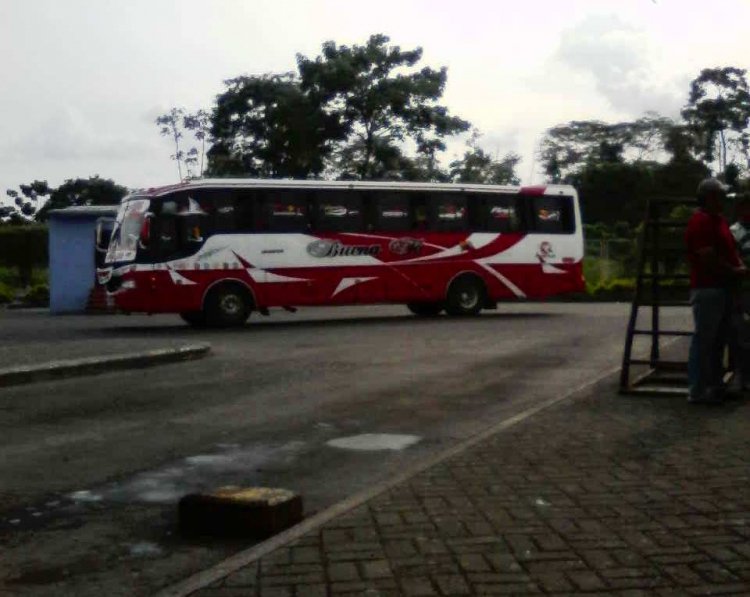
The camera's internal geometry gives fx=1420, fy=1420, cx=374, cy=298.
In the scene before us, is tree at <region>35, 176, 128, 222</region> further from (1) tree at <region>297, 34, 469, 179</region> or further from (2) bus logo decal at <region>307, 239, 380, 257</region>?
(2) bus logo decal at <region>307, 239, 380, 257</region>

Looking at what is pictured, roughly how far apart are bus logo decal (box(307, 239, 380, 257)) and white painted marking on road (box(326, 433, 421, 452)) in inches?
690

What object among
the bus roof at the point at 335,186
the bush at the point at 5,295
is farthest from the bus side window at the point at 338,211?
the bush at the point at 5,295

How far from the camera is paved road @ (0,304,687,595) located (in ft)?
21.6

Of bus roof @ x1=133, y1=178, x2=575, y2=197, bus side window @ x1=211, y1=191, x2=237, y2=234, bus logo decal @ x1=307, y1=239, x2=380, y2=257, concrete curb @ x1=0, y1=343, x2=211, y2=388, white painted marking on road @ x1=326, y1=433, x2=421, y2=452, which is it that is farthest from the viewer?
bus logo decal @ x1=307, y1=239, x2=380, y2=257

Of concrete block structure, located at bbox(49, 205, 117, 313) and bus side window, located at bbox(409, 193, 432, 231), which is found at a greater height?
bus side window, located at bbox(409, 193, 432, 231)

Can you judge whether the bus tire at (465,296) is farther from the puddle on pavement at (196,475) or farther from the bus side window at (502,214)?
the puddle on pavement at (196,475)

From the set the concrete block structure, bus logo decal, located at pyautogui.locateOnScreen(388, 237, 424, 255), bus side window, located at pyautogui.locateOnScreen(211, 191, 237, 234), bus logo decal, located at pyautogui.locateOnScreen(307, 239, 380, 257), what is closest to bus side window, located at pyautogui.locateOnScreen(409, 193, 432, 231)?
bus logo decal, located at pyautogui.locateOnScreen(388, 237, 424, 255)

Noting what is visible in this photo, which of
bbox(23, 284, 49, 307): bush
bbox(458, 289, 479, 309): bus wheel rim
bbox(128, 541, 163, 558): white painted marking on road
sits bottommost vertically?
bbox(23, 284, 49, 307): bush

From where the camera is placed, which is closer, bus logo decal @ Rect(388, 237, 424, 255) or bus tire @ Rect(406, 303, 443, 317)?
bus logo decal @ Rect(388, 237, 424, 255)

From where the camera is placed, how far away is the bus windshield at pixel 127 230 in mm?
26281

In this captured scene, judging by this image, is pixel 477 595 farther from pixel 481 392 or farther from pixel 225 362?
pixel 225 362

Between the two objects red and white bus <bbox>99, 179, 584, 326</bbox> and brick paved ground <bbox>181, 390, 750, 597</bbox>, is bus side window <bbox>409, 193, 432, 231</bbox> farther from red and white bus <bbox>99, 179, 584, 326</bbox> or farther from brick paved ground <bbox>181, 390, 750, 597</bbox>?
brick paved ground <bbox>181, 390, 750, 597</bbox>

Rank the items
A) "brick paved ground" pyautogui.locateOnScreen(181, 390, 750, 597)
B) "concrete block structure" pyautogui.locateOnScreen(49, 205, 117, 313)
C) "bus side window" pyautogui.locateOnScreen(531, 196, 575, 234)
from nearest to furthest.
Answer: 1. "brick paved ground" pyautogui.locateOnScreen(181, 390, 750, 597)
2. "bus side window" pyautogui.locateOnScreen(531, 196, 575, 234)
3. "concrete block structure" pyautogui.locateOnScreen(49, 205, 117, 313)

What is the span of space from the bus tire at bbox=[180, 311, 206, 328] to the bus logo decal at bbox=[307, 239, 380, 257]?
2555mm
